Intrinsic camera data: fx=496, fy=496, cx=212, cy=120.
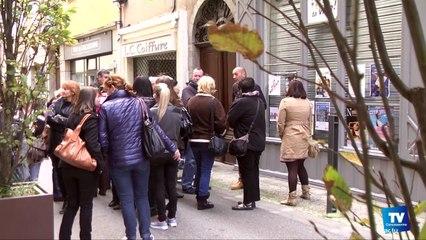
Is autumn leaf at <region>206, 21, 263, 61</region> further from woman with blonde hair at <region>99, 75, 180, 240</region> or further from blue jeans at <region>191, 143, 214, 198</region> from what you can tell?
blue jeans at <region>191, 143, 214, 198</region>

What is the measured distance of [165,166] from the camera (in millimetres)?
5598

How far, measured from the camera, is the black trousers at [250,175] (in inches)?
244

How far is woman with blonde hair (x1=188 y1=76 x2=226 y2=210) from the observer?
6.25 m

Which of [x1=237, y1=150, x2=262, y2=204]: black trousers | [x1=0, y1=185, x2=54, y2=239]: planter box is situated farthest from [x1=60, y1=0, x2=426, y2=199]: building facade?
[x1=0, y1=185, x2=54, y2=239]: planter box

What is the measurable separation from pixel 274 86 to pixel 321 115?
4.03 feet

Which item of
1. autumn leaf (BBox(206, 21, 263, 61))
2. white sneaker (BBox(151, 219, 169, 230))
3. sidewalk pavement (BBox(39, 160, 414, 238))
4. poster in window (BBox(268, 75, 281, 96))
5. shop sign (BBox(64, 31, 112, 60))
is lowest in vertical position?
white sneaker (BBox(151, 219, 169, 230))

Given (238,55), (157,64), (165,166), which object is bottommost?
(165,166)

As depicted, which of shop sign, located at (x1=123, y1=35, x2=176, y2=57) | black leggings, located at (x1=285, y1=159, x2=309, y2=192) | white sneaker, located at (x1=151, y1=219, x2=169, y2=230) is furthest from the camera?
shop sign, located at (x1=123, y1=35, x2=176, y2=57)

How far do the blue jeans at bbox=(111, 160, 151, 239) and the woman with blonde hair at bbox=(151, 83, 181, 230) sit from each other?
24.5 inches

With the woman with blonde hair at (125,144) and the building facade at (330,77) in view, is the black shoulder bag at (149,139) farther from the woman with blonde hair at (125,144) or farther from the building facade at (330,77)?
the building facade at (330,77)

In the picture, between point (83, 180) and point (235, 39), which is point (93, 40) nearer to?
point (83, 180)

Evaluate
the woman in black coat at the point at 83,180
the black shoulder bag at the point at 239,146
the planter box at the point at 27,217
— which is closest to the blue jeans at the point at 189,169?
the black shoulder bag at the point at 239,146

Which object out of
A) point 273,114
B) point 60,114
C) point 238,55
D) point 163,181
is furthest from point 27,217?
point 238,55

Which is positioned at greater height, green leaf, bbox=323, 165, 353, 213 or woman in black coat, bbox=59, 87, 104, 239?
green leaf, bbox=323, 165, 353, 213
